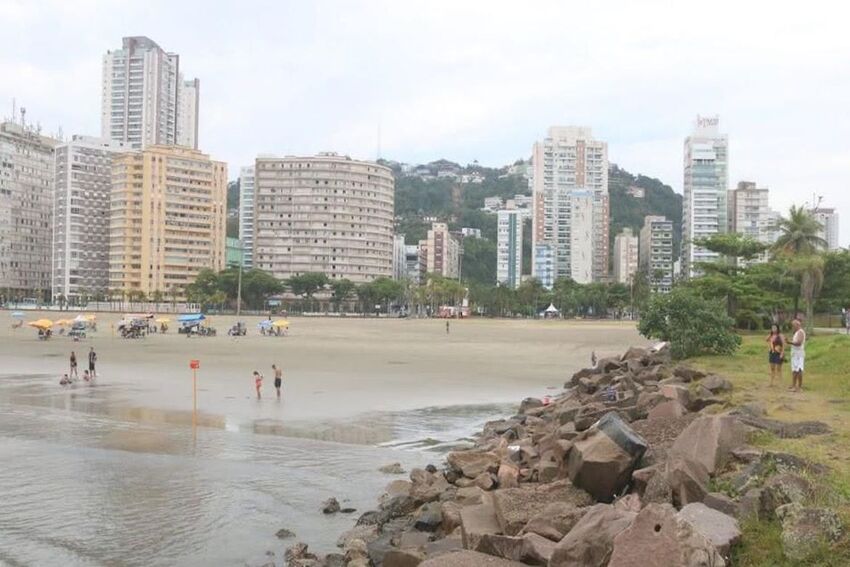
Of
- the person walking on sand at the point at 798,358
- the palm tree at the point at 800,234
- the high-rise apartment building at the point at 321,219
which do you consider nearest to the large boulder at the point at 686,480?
the person walking on sand at the point at 798,358

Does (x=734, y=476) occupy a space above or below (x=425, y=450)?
above

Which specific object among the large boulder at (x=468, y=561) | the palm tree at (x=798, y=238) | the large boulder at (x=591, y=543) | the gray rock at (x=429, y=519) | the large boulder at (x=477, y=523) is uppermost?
the palm tree at (x=798, y=238)

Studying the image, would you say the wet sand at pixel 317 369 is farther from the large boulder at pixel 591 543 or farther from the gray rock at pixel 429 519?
the large boulder at pixel 591 543

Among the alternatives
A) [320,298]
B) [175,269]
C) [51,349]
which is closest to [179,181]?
[175,269]

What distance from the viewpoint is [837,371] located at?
761 inches

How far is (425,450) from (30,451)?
9.80 metres

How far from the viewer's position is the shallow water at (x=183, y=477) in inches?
470

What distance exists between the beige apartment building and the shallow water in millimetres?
146104

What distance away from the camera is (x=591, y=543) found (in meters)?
6.57

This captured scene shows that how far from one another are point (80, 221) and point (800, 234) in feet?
525

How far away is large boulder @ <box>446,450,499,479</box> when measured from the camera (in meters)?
14.0

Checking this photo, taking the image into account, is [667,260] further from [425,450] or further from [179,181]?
[425,450]

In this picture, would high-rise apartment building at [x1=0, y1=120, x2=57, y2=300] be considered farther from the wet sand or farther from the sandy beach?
the sandy beach

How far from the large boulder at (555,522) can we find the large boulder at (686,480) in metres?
1.00
